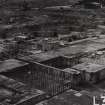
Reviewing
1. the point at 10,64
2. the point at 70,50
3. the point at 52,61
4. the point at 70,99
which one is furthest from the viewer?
the point at 70,50

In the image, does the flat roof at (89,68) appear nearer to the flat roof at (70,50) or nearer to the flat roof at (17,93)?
the flat roof at (70,50)

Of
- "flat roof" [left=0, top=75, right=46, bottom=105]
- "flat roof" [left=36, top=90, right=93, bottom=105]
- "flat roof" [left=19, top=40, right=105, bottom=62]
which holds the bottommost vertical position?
"flat roof" [left=36, top=90, right=93, bottom=105]

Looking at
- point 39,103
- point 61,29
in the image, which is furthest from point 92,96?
point 61,29

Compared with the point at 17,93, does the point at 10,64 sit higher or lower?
higher

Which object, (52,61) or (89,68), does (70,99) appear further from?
(52,61)

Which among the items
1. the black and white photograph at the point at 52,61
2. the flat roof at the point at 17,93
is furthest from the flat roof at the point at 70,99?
the flat roof at the point at 17,93

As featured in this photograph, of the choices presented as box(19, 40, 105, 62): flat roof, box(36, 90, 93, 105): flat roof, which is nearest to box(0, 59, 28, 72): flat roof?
box(19, 40, 105, 62): flat roof

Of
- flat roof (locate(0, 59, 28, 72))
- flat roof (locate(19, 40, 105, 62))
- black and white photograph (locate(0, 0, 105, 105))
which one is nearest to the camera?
black and white photograph (locate(0, 0, 105, 105))

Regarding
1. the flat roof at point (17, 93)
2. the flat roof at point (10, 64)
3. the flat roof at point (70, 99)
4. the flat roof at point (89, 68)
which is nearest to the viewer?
the flat roof at point (17, 93)

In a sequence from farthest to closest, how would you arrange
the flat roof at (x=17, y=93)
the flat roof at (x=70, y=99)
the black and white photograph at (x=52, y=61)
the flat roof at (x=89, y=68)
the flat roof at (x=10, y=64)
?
1. the flat roof at (x=10, y=64)
2. the flat roof at (x=89, y=68)
3. the black and white photograph at (x=52, y=61)
4. the flat roof at (x=70, y=99)
5. the flat roof at (x=17, y=93)

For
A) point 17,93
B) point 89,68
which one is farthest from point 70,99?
point 89,68

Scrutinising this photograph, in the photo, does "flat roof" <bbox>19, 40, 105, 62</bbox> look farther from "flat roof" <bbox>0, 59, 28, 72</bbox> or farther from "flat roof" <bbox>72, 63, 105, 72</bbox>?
"flat roof" <bbox>72, 63, 105, 72</bbox>

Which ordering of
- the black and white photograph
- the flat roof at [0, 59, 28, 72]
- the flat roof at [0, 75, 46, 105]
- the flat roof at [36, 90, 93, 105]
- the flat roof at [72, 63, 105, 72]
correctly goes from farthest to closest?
the flat roof at [0, 59, 28, 72] → the flat roof at [72, 63, 105, 72] → the black and white photograph → the flat roof at [36, 90, 93, 105] → the flat roof at [0, 75, 46, 105]
